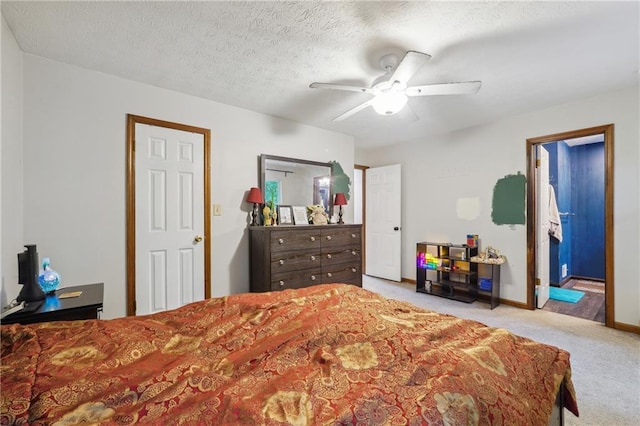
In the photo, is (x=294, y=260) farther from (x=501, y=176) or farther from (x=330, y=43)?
(x=501, y=176)

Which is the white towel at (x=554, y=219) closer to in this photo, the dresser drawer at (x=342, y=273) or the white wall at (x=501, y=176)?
the white wall at (x=501, y=176)

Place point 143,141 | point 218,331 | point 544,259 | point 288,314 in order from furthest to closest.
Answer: point 544,259 → point 143,141 → point 288,314 → point 218,331

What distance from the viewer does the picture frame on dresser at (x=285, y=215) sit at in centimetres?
350

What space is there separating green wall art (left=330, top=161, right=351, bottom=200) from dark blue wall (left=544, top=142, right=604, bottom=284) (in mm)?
3351

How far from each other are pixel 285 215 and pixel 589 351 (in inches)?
127

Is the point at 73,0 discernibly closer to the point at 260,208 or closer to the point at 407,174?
the point at 260,208

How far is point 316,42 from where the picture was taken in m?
1.99

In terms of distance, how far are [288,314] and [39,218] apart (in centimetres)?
227

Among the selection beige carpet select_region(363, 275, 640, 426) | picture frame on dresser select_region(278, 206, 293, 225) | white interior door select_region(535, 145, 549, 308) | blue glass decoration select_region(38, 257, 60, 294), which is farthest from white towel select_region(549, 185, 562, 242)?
blue glass decoration select_region(38, 257, 60, 294)

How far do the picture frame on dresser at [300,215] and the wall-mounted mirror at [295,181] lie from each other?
6 cm

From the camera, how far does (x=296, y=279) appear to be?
123 inches

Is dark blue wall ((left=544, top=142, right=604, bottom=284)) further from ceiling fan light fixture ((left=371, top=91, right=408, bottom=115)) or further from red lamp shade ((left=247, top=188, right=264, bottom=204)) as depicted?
red lamp shade ((left=247, top=188, right=264, bottom=204))

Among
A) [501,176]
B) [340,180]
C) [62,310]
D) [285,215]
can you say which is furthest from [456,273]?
[62,310]

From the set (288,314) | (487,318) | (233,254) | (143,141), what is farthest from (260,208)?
(487,318)
